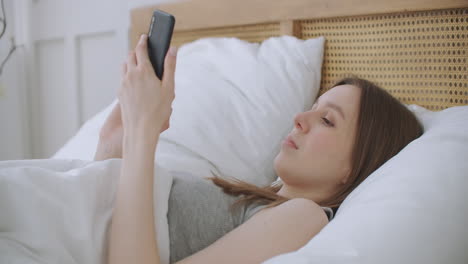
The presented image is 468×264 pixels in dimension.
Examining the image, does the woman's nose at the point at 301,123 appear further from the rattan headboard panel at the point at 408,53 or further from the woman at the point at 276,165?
the rattan headboard panel at the point at 408,53

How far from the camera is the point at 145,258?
75 centimetres

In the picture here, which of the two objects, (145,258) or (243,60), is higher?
(243,60)

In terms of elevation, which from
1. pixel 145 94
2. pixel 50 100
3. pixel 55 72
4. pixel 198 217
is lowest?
pixel 50 100

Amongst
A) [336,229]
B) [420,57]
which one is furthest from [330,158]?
[420,57]

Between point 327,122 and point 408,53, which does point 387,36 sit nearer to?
point 408,53

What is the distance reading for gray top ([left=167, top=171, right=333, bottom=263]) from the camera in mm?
869

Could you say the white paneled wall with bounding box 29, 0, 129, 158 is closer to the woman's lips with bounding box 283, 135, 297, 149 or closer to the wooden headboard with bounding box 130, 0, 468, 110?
the wooden headboard with bounding box 130, 0, 468, 110

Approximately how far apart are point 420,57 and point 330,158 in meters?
0.41

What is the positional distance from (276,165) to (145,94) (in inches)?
12.1

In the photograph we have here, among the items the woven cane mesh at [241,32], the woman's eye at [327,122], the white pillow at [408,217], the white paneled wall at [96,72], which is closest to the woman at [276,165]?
the woman's eye at [327,122]

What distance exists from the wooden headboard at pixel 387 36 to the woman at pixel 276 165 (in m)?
0.20

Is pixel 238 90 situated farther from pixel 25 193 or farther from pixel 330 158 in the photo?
pixel 25 193

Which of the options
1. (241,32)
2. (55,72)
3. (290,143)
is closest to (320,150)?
(290,143)

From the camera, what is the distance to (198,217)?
0.88 m
